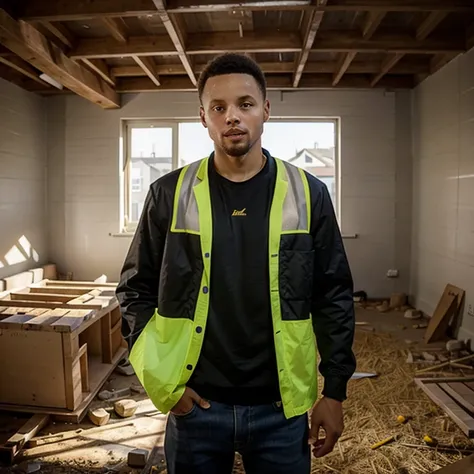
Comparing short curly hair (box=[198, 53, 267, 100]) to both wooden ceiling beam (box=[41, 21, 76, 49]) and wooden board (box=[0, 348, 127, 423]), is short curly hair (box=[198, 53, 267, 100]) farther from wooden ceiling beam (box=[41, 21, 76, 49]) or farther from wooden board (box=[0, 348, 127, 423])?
wooden ceiling beam (box=[41, 21, 76, 49])

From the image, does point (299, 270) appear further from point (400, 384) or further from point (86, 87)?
point (86, 87)

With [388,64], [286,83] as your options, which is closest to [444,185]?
[388,64]

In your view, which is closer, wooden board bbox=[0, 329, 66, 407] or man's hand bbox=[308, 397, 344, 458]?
man's hand bbox=[308, 397, 344, 458]

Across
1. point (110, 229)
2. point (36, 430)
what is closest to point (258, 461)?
point (36, 430)

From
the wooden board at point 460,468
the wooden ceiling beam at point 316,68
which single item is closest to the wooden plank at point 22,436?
the wooden board at point 460,468

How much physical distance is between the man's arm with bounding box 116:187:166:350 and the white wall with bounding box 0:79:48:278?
13.5 ft

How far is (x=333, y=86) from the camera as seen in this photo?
17.2ft

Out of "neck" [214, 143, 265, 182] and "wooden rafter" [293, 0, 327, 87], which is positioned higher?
"wooden rafter" [293, 0, 327, 87]

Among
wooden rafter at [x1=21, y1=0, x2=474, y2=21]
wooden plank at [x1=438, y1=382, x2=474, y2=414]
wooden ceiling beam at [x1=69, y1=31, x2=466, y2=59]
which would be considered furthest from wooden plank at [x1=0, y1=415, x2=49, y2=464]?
wooden ceiling beam at [x1=69, y1=31, x2=466, y2=59]

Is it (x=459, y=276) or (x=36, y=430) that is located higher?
(x=459, y=276)

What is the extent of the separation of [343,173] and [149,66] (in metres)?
2.76

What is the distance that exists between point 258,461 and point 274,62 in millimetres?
4490

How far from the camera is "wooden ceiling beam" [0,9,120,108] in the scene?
10.4ft

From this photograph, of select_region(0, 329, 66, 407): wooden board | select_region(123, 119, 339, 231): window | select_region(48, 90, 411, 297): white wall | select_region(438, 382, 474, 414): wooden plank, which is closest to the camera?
select_region(0, 329, 66, 407): wooden board
